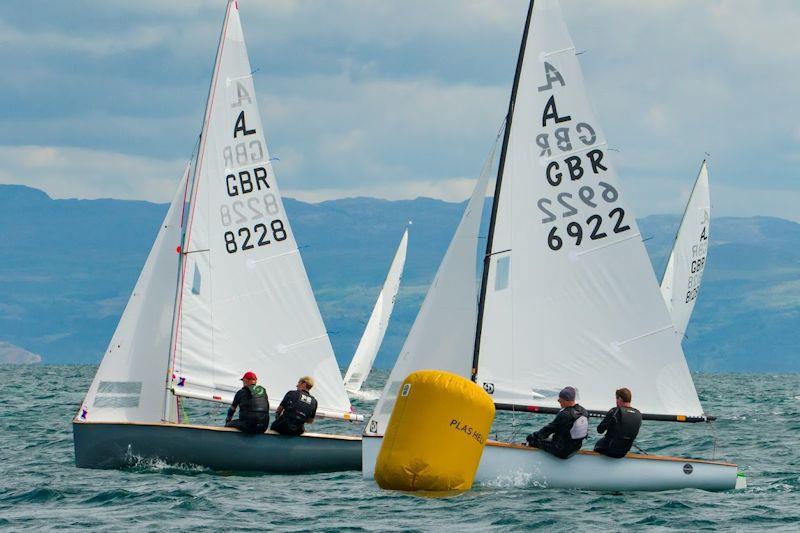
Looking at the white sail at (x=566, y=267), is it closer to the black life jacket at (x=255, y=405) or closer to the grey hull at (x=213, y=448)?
the grey hull at (x=213, y=448)

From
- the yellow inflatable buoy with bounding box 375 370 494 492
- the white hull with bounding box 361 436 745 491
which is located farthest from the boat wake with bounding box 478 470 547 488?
the yellow inflatable buoy with bounding box 375 370 494 492

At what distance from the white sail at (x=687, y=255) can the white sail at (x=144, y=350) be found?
1036 inches

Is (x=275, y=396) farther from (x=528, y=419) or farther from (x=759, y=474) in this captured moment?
(x=528, y=419)

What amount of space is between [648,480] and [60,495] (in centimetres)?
724

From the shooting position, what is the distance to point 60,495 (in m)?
16.5

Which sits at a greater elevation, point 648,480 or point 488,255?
point 488,255

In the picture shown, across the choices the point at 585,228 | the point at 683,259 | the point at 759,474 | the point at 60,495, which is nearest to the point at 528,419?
the point at 683,259

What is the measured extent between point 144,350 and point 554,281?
6.71 metres

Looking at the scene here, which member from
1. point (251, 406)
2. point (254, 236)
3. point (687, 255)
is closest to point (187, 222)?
point (254, 236)

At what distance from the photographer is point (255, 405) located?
18562mm

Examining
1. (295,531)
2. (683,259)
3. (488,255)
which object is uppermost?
(683,259)

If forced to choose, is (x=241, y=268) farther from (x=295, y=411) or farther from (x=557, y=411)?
(x=557, y=411)

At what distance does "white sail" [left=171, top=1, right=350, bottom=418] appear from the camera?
21266 mm

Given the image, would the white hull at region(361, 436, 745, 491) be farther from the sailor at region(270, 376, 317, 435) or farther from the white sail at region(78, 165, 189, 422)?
the white sail at region(78, 165, 189, 422)
